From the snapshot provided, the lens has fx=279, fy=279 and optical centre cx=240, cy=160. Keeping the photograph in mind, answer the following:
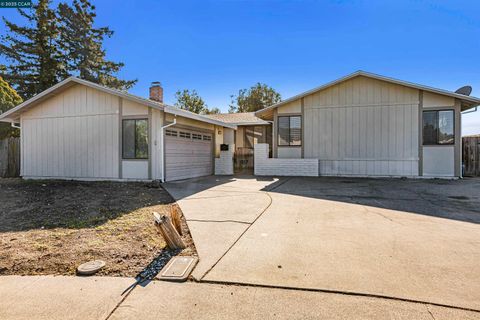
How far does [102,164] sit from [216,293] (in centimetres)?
977

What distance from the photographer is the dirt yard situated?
3.31 meters

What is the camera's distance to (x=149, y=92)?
13227mm

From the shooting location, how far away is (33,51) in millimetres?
20938

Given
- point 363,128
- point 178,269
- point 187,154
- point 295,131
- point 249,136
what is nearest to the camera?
point 178,269

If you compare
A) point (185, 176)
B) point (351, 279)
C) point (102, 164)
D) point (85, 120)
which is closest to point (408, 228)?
point (351, 279)

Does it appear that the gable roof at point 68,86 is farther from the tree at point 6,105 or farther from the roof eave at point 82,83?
the tree at point 6,105

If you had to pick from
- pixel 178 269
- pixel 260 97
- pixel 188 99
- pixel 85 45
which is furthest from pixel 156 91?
pixel 188 99

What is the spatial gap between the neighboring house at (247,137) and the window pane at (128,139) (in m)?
7.44

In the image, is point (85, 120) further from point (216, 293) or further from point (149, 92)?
point (216, 293)

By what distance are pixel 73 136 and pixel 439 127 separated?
574 inches

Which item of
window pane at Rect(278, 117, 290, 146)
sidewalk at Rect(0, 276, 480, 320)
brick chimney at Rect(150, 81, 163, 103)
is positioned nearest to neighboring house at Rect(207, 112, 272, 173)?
window pane at Rect(278, 117, 290, 146)

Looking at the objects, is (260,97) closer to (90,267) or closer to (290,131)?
(290,131)

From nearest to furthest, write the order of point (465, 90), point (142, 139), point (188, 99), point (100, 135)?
point (142, 139) < point (100, 135) < point (465, 90) < point (188, 99)

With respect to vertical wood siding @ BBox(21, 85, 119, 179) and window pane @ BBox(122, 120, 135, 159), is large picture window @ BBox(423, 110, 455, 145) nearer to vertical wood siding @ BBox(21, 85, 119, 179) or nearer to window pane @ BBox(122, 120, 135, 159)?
window pane @ BBox(122, 120, 135, 159)
